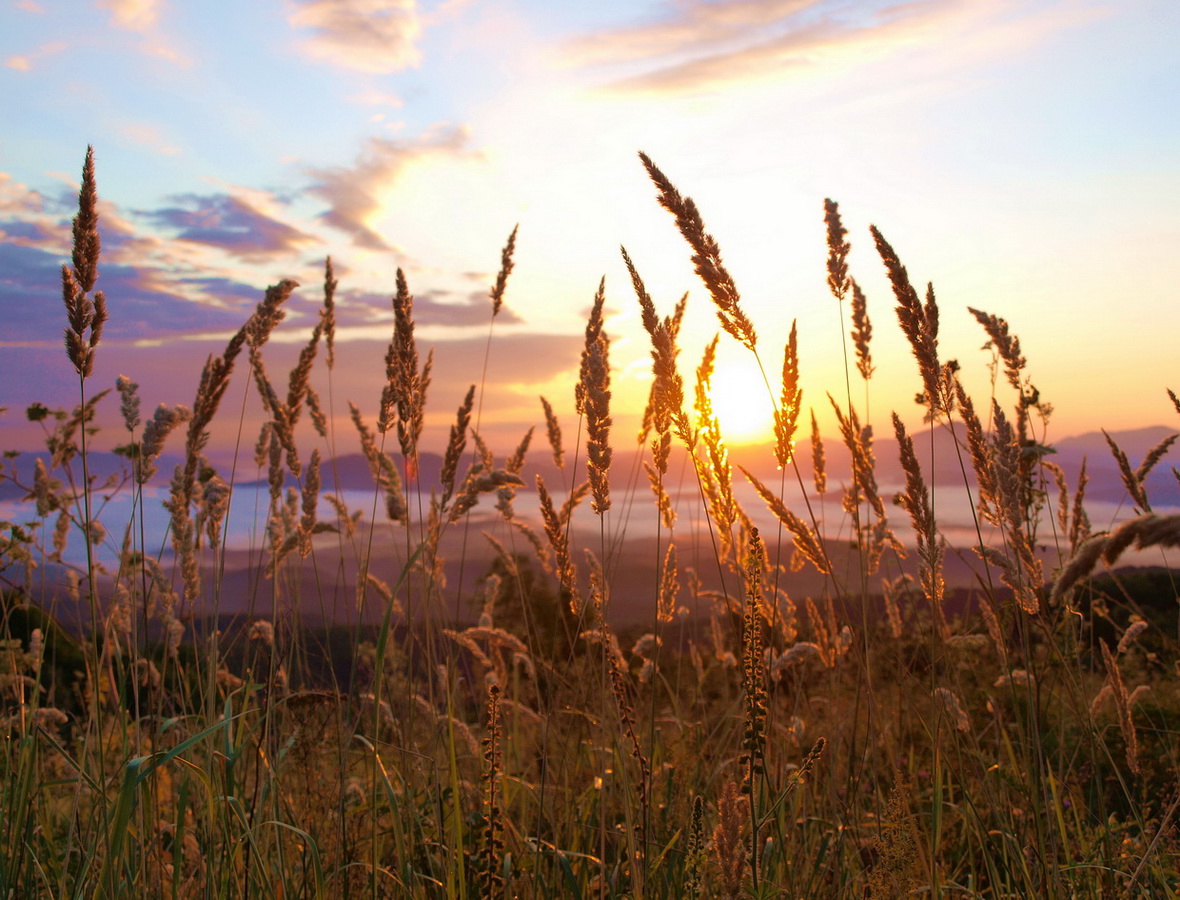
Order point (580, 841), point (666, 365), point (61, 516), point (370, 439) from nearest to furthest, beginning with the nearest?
point (666, 365), point (580, 841), point (370, 439), point (61, 516)

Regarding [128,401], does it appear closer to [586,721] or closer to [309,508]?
[309,508]

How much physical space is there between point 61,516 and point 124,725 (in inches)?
100

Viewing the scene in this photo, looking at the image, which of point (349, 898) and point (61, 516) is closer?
point (349, 898)

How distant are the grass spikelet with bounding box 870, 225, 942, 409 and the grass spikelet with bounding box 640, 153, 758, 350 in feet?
1.19

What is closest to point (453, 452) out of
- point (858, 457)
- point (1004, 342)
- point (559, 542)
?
point (559, 542)

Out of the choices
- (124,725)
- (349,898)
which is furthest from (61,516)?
(349,898)

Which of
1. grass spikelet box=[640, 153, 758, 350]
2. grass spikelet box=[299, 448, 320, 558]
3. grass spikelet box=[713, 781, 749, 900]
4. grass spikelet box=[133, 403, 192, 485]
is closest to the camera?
grass spikelet box=[713, 781, 749, 900]

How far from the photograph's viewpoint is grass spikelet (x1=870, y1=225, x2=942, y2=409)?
204cm

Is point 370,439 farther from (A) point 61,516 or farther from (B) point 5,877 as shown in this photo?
(A) point 61,516

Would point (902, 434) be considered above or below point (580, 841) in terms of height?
above

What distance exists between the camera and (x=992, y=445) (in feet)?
7.59

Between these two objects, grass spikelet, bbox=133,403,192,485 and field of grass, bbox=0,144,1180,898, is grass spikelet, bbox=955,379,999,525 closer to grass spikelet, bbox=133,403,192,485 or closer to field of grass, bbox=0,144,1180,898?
field of grass, bbox=0,144,1180,898

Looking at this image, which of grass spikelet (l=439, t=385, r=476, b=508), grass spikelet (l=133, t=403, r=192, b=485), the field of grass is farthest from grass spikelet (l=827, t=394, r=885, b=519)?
grass spikelet (l=133, t=403, r=192, b=485)

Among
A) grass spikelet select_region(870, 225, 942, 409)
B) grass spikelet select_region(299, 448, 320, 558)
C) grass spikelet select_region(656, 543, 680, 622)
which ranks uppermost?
grass spikelet select_region(870, 225, 942, 409)
